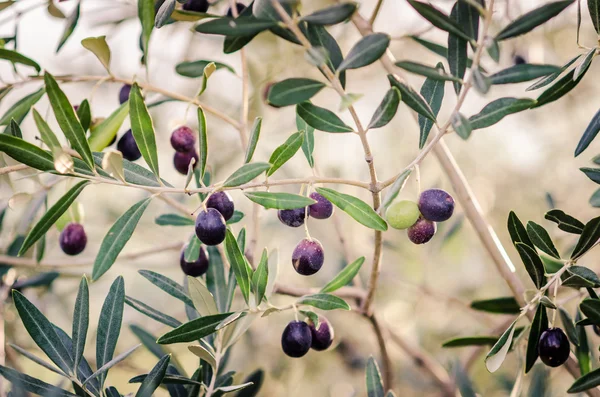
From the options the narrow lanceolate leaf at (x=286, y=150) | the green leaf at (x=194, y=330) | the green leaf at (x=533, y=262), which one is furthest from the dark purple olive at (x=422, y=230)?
the green leaf at (x=194, y=330)

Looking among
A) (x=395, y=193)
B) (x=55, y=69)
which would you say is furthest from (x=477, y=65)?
(x=55, y=69)

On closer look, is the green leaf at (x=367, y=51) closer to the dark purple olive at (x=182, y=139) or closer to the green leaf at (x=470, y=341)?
the dark purple olive at (x=182, y=139)

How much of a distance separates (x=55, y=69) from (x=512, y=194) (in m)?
2.25

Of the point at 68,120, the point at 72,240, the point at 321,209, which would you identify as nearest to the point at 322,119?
the point at 321,209

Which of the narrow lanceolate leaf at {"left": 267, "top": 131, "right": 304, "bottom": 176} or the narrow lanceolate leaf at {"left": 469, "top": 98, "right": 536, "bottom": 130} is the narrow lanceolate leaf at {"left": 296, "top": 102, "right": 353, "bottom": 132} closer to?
the narrow lanceolate leaf at {"left": 267, "top": 131, "right": 304, "bottom": 176}

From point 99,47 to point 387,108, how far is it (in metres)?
0.63

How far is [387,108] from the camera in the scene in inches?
33.2

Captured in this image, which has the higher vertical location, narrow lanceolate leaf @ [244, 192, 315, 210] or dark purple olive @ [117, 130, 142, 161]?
narrow lanceolate leaf @ [244, 192, 315, 210]

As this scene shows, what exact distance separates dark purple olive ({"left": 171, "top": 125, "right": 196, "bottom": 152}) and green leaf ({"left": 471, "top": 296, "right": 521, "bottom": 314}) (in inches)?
29.8

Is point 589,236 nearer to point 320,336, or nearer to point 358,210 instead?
point 358,210

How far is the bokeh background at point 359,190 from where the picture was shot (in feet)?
7.30

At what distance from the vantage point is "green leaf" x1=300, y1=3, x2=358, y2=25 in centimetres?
75

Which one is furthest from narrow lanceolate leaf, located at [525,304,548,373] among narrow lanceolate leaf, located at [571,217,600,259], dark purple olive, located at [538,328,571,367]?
narrow lanceolate leaf, located at [571,217,600,259]

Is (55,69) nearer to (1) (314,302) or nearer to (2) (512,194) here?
(1) (314,302)
